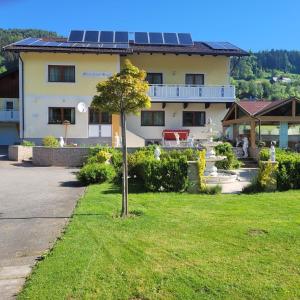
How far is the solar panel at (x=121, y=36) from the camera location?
30770 mm

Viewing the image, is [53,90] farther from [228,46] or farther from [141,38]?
[228,46]

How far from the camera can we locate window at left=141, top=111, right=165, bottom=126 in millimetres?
30641

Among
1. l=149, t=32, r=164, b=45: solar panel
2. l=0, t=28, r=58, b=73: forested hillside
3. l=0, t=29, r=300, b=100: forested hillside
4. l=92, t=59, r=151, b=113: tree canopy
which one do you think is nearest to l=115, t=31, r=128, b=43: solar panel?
l=149, t=32, r=164, b=45: solar panel

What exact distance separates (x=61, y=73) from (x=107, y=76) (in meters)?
2.96

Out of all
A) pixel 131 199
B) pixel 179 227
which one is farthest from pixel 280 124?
pixel 179 227

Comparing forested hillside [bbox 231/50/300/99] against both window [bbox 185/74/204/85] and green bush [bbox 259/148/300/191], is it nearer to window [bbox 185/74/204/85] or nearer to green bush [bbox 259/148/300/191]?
window [bbox 185/74/204/85]

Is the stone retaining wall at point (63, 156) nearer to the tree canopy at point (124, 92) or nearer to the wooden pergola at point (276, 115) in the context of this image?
the wooden pergola at point (276, 115)

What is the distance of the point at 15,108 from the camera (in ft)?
109

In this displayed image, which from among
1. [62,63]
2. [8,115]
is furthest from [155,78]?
[8,115]

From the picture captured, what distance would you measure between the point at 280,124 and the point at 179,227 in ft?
58.5

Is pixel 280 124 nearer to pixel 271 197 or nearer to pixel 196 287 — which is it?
pixel 271 197

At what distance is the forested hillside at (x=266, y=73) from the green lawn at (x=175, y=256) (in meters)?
56.9

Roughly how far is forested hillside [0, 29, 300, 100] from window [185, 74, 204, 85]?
35771mm

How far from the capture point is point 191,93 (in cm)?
2944
